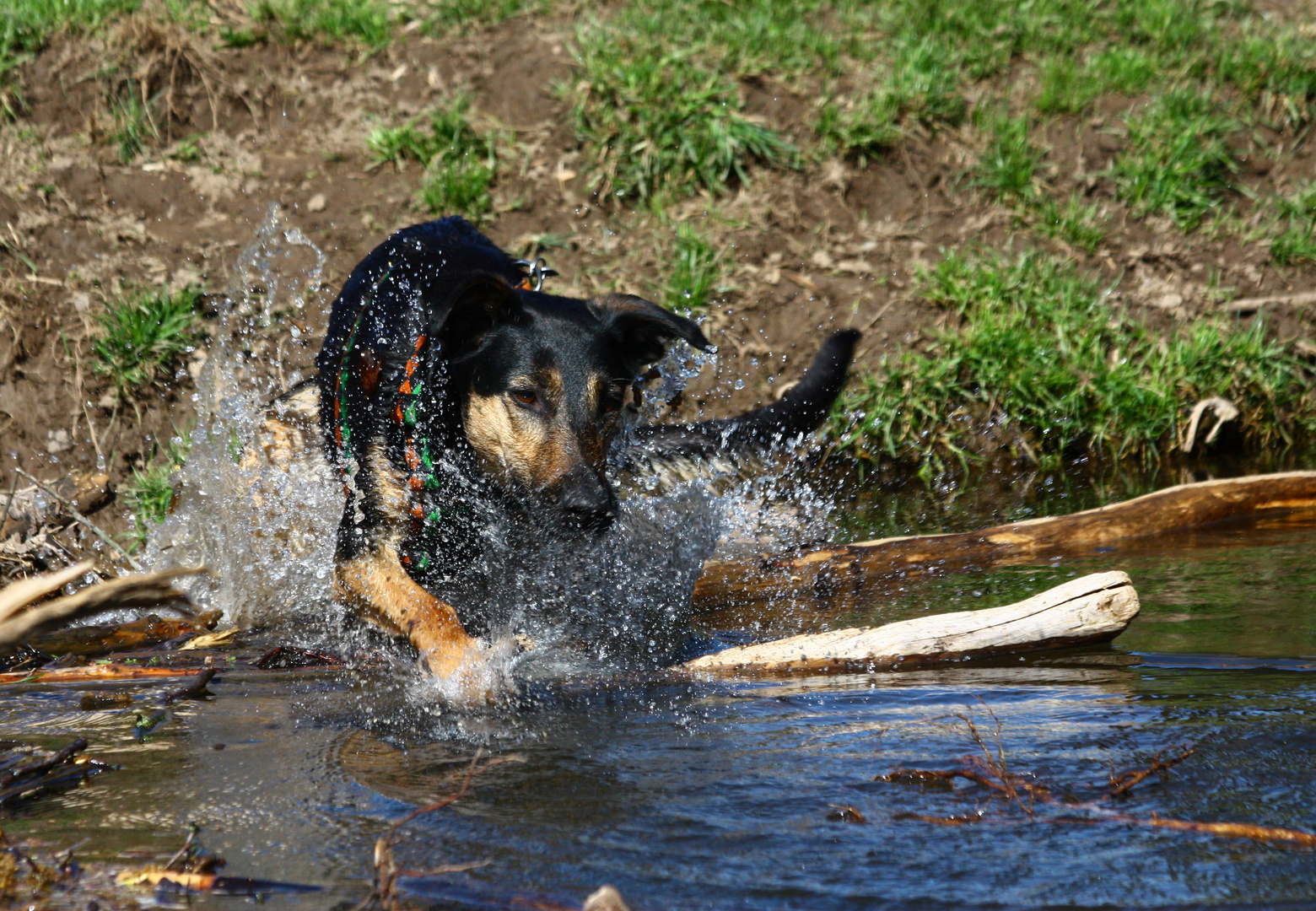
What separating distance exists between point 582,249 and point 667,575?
324 centimetres

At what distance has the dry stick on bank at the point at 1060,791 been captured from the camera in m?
2.11

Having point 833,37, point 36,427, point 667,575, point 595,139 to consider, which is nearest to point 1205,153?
point 833,37

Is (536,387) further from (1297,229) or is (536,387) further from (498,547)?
(1297,229)

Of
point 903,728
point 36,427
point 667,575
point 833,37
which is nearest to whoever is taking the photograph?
point 903,728

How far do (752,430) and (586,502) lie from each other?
1.21 meters

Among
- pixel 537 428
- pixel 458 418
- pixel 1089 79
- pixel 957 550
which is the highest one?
Answer: pixel 1089 79

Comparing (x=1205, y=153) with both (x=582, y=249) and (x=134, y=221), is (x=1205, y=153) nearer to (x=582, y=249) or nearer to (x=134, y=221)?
(x=582, y=249)

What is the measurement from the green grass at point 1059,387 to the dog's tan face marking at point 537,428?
235 cm

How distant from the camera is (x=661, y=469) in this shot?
4.68 meters

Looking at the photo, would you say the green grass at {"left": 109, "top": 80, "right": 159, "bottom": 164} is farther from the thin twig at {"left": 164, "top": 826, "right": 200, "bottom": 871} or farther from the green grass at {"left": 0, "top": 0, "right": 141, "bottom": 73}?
the thin twig at {"left": 164, "top": 826, "right": 200, "bottom": 871}

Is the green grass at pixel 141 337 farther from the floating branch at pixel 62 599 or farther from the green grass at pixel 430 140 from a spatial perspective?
the floating branch at pixel 62 599

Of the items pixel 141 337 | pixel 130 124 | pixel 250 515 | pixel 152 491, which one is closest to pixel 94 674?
pixel 250 515

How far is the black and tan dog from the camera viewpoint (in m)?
3.69

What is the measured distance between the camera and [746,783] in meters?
2.45
